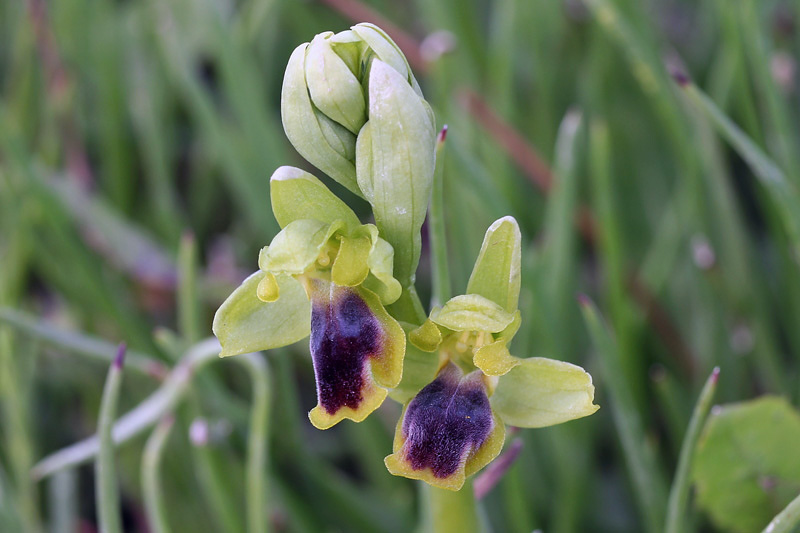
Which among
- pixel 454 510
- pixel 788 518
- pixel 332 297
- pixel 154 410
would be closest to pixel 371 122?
pixel 332 297

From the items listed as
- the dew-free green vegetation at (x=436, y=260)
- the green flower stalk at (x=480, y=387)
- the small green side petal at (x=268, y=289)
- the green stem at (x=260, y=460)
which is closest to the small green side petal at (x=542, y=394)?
the green flower stalk at (x=480, y=387)

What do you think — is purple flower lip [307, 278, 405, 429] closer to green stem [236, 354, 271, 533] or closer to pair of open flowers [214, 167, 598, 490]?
pair of open flowers [214, 167, 598, 490]

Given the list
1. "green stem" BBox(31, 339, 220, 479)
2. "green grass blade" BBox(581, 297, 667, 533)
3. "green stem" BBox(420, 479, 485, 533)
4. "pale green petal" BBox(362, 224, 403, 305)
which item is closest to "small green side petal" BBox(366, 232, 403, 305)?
"pale green petal" BBox(362, 224, 403, 305)

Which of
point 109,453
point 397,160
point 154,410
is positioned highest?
point 397,160

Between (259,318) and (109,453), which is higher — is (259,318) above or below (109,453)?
above

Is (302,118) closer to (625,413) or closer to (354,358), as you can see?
(354,358)

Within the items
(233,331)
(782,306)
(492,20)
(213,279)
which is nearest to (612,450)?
(782,306)

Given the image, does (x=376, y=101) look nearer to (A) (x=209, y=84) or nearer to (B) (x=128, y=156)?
Result: (B) (x=128, y=156)
